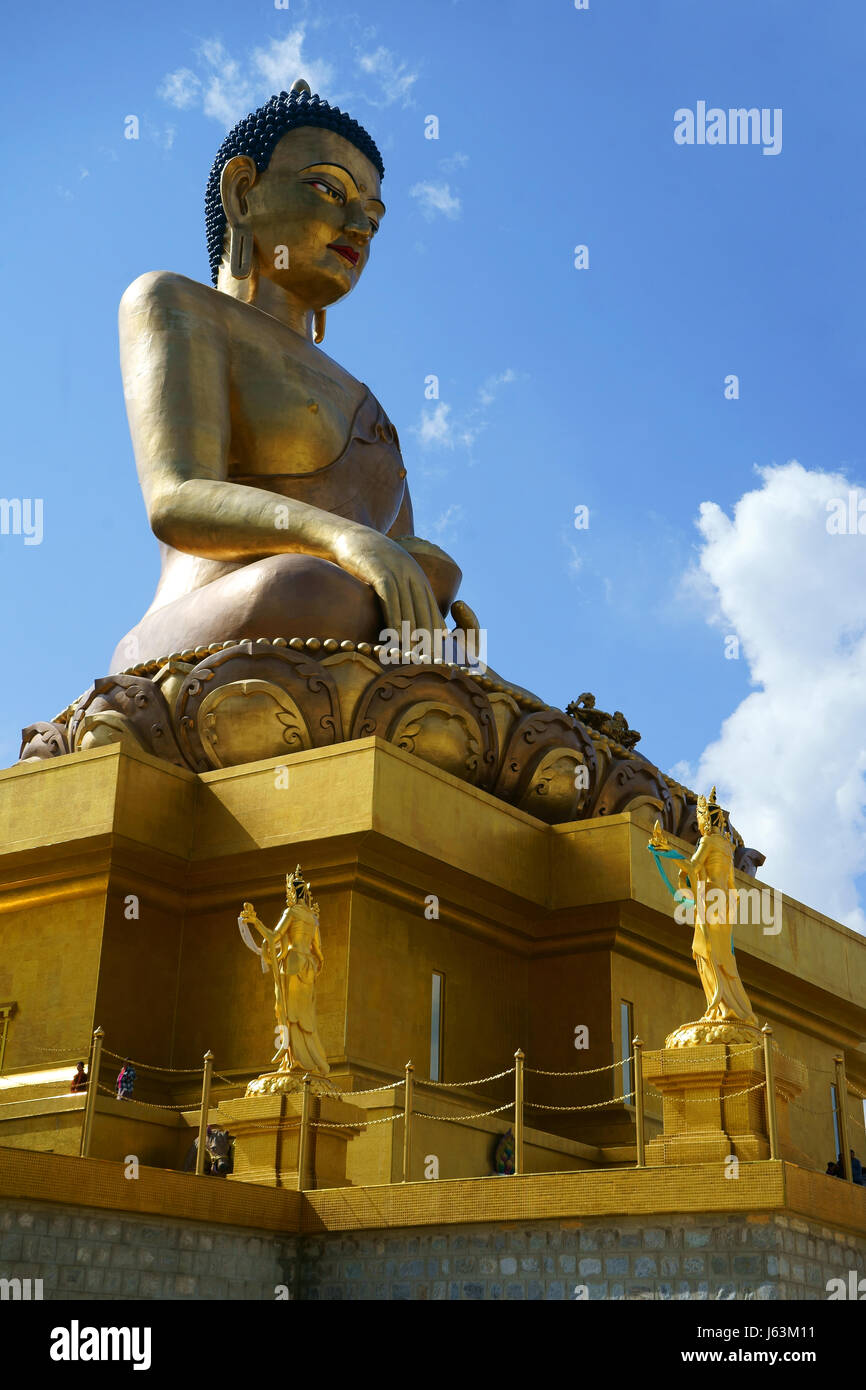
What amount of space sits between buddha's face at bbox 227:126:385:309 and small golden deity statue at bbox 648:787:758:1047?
8956 mm

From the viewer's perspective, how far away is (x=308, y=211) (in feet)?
53.7

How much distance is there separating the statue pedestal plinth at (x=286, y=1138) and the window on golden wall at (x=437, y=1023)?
2.41 m

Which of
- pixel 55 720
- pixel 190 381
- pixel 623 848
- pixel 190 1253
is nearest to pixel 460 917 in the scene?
pixel 623 848

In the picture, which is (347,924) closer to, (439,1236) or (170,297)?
(439,1236)

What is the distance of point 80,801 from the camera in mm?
11617

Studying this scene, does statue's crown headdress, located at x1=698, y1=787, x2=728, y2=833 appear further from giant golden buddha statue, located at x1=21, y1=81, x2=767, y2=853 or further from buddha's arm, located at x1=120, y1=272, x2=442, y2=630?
buddha's arm, located at x1=120, y1=272, x2=442, y2=630

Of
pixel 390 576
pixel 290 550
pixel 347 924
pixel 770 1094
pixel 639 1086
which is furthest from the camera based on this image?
pixel 290 550

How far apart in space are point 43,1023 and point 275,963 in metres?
2.46

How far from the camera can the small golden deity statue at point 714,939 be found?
8.73 metres

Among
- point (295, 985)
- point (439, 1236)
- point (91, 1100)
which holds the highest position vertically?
point (295, 985)

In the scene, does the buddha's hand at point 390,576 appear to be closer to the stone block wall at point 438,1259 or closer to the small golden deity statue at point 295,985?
the small golden deity statue at point 295,985

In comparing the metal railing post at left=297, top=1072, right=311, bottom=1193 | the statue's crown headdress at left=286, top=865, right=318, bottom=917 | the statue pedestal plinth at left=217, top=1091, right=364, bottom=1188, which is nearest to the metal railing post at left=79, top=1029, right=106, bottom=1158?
the statue pedestal plinth at left=217, top=1091, right=364, bottom=1188

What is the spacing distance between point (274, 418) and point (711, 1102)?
8630 mm

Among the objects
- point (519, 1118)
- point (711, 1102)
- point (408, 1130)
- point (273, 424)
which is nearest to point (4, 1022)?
point (408, 1130)
